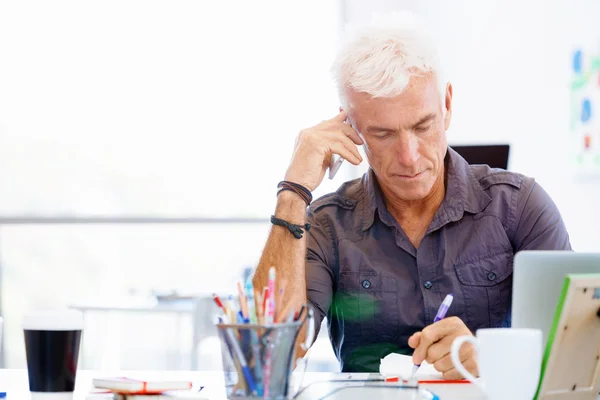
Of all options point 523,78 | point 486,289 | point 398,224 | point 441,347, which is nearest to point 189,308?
point 523,78

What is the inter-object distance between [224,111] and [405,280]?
7.90ft

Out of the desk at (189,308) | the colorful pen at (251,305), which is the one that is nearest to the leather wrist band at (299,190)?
the colorful pen at (251,305)

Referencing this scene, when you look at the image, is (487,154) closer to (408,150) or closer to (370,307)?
(408,150)

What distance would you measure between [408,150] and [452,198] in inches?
7.0

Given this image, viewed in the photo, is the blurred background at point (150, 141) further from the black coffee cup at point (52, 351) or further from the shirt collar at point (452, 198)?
the black coffee cup at point (52, 351)

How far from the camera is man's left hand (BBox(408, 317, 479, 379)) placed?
1.32 metres

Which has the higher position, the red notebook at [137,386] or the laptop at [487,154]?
the laptop at [487,154]

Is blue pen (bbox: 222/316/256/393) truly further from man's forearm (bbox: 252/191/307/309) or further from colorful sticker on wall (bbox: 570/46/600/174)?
colorful sticker on wall (bbox: 570/46/600/174)

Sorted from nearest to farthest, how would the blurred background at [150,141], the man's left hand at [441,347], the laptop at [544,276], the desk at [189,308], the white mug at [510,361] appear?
1. the white mug at [510,361]
2. the laptop at [544,276]
3. the man's left hand at [441,347]
4. the desk at [189,308]
5. the blurred background at [150,141]

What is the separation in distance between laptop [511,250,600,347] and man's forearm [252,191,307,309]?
574mm

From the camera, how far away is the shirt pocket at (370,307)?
5.67 feet

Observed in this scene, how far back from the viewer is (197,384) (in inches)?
53.0

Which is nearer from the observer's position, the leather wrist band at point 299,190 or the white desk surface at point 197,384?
the white desk surface at point 197,384

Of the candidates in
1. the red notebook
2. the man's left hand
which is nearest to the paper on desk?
the man's left hand
